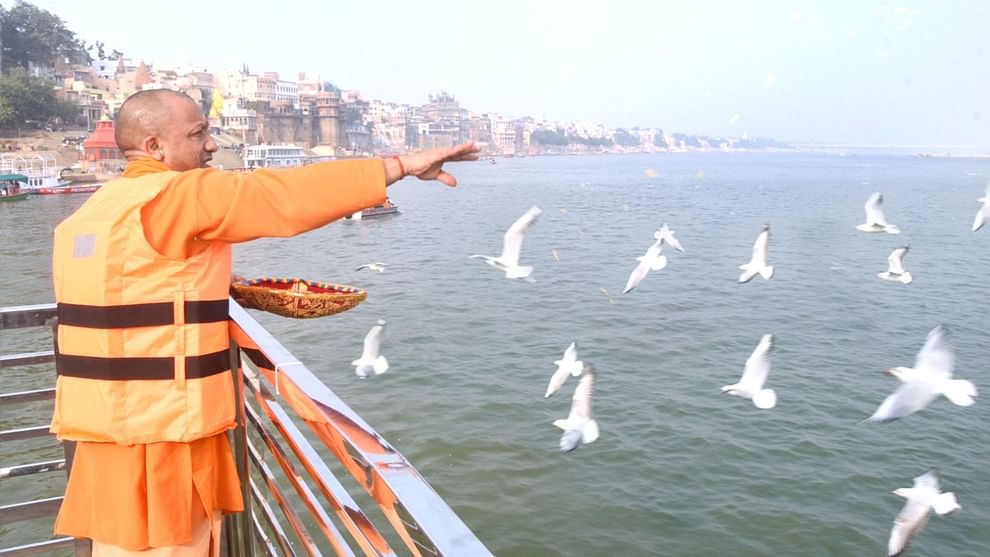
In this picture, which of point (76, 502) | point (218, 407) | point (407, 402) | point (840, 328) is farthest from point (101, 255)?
point (840, 328)

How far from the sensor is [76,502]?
5.94 ft

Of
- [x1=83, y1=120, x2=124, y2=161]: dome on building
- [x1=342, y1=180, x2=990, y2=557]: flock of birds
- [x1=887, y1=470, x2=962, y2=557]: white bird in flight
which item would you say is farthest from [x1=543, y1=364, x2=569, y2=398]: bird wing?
[x1=83, y1=120, x2=124, y2=161]: dome on building

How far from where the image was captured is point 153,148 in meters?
1.83

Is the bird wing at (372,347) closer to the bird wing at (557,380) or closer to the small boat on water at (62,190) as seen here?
the bird wing at (557,380)

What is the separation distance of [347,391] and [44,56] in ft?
248

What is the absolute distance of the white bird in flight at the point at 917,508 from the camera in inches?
272

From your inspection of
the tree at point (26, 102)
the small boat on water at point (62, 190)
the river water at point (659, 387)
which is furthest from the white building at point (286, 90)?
the river water at point (659, 387)

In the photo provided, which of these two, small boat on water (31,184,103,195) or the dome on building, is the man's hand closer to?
small boat on water (31,184,103,195)

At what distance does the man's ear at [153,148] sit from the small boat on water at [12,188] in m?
45.7

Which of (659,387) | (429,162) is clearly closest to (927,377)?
(659,387)

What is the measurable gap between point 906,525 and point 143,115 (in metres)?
7.52

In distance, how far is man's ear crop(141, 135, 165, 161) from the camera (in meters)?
1.82

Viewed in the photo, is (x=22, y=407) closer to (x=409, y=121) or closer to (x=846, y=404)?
(x=846, y=404)

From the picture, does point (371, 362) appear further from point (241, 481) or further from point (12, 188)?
point (12, 188)
